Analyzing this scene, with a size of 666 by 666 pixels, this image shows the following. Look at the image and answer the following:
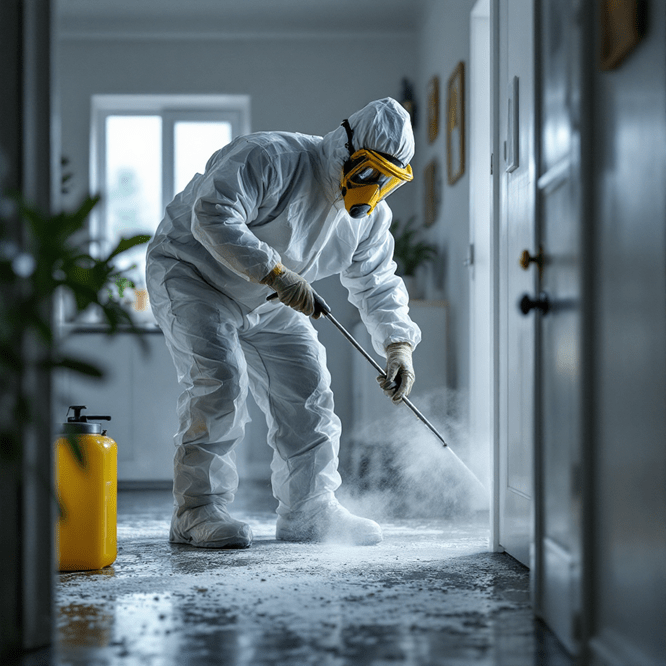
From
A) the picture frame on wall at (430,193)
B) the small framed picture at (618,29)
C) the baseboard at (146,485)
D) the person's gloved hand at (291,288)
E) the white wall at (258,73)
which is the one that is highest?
the white wall at (258,73)

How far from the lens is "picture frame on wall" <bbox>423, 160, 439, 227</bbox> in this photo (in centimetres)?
404

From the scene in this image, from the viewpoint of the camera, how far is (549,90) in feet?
4.96

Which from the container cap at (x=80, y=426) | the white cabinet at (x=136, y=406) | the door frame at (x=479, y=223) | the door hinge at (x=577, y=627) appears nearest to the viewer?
the door hinge at (x=577, y=627)

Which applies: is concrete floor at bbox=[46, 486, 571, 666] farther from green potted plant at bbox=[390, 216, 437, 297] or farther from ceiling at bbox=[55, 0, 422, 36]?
ceiling at bbox=[55, 0, 422, 36]

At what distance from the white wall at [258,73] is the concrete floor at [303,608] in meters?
2.59

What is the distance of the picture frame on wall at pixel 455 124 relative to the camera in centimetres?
332

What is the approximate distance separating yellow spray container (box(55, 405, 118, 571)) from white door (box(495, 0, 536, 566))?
1.05 metres

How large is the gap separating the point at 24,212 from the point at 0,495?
1.76ft

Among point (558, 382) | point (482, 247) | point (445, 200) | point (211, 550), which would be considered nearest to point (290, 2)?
point (445, 200)

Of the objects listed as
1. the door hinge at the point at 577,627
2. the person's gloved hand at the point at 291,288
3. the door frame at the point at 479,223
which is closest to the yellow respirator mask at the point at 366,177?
the person's gloved hand at the point at 291,288

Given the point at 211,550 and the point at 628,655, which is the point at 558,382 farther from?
the point at 211,550

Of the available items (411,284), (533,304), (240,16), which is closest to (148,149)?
(240,16)

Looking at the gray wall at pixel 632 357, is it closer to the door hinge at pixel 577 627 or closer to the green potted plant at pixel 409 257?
the door hinge at pixel 577 627

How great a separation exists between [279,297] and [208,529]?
70cm
